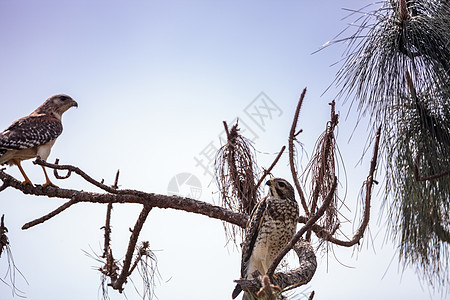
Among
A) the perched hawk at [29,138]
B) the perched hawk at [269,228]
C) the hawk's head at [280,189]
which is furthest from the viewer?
the perched hawk at [29,138]

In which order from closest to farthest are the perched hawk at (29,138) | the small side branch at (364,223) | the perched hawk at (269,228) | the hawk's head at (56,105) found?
the small side branch at (364,223) → the perched hawk at (269,228) → the perched hawk at (29,138) → the hawk's head at (56,105)

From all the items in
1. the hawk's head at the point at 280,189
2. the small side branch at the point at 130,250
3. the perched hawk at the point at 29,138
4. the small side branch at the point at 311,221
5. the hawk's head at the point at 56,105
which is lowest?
the small side branch at the point at 311,221

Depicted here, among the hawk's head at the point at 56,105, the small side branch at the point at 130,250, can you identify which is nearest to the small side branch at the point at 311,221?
the small side branch at the point at 130,250

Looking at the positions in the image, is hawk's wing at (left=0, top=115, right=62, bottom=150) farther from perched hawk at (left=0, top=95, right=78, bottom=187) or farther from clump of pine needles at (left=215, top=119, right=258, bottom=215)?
clump of pine needles at (left=215, top=119, right=258, bottom=215)

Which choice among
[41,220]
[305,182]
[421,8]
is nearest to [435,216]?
[305,182]

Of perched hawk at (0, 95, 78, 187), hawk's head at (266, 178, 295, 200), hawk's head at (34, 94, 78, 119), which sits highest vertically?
hawk's head at (34, 94, 78, 119)

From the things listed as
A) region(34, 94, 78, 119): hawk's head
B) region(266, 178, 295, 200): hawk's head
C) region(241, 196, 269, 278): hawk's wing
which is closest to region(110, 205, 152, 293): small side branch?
region(241, 196, 269, 278): hawk's wing

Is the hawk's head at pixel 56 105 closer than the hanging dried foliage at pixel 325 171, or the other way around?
the hanging dried foliage at pixel 325 171

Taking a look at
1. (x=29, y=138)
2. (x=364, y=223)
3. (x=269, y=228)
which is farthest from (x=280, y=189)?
(x=29, y=138)

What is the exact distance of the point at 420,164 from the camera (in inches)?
136

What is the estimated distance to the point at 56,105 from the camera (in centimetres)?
505

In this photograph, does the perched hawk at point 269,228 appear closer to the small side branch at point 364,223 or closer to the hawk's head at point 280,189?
the hawk's head at point 280,189

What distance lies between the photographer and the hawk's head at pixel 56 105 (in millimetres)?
4969

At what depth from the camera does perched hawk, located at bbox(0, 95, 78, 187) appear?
399cm
